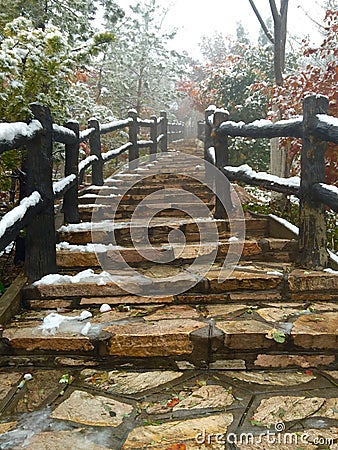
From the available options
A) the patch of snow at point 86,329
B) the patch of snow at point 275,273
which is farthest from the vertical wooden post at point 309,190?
the patch of snow at point 86,329

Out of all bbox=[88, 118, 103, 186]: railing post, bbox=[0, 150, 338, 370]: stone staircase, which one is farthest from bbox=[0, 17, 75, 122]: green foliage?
bbox=[88, 118, 103, 186]: railing post

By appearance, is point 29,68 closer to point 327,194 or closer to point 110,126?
point 327,194

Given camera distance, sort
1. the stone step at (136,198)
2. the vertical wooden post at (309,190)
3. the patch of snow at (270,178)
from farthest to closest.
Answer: the stone step at (136,198) → the patch of snow at (270,178) → the vertical wooden post at (309,190)

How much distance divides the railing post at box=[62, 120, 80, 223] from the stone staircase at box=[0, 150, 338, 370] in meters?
0.19

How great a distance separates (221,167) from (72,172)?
129cm

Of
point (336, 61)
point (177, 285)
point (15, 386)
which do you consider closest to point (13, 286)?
point (15, 386)

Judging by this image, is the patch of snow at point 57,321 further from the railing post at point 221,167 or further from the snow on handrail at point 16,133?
the railing post at point 221,167

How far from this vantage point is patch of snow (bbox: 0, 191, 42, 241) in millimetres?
1863

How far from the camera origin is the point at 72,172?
3.21 m

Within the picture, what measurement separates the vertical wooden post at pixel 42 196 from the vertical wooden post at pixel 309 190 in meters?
1.49

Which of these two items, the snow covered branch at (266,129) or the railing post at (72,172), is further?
the railing post at (72,172)

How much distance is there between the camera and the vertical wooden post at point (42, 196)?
2.34 m

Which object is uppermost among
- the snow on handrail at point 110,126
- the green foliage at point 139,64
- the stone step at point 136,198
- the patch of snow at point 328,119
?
the green foliage at point 139,64

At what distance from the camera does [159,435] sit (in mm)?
1363
